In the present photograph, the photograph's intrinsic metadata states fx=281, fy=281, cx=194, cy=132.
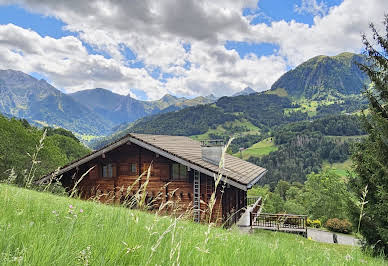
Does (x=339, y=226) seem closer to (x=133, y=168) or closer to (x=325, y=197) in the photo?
(x=325, y=197)

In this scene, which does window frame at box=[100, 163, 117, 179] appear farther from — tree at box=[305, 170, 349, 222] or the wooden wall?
tree at box=[305, 170, 349, 222]

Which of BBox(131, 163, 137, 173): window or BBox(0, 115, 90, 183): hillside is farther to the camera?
BBox(0, 115, 90, 183): hillside

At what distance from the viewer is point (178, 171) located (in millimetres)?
20219

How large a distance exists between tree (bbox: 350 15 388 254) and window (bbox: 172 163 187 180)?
11.1 meters

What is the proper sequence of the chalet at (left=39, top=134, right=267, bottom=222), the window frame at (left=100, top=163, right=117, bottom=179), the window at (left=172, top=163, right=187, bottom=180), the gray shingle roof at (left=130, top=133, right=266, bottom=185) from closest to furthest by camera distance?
the gray shingle roof at (left=130, top=133, right=266, bottom=185), the chalet at (left=39, top=134, right=267, bottom=222), the window at (left=172, top=163, right=187, bottom=180), the window frame at (left=100, top=163, right=117, bottom=179)

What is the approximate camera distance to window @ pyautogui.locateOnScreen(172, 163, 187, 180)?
20.0 metres

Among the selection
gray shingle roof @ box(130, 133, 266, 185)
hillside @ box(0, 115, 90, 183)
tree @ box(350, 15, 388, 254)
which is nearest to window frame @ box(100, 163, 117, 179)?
gray shingle roof @ box(130, 133, 266, 185)

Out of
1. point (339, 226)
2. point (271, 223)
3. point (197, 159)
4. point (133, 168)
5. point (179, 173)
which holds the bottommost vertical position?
point (339, 226)

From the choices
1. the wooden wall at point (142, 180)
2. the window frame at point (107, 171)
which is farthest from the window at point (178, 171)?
the window frame at point (107, 171)

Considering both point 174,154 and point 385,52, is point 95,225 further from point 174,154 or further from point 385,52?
point 174,154

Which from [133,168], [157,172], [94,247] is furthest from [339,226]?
[94,247]

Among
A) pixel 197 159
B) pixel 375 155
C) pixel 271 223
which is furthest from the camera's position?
pixel 271 223

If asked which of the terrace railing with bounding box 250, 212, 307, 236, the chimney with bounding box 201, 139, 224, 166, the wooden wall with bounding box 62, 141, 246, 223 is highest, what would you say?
the chimney with bounding box 201, 139, 224, 166

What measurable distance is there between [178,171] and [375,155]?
1269cm
